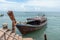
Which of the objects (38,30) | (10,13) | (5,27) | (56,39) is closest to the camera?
(5,27)

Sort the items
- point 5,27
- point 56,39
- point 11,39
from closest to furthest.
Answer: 1. point 11,39
2. point 5,27
3. point 56,39

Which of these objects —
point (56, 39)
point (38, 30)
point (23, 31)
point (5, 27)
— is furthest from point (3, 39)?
point (38, 30)

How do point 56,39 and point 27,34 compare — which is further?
point 27,34

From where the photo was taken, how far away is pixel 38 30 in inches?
1114

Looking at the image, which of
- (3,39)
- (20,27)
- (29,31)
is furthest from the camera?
(29,31)

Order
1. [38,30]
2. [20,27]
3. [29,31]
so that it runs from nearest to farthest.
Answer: [20,27] → [29,31] → [38,30]

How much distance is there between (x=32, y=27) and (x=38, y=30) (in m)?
3.54

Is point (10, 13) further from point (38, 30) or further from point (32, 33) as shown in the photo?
point (38, 30)

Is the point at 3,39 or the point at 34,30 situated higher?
the point at 3,39

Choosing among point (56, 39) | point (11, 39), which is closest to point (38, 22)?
point (56, 39)

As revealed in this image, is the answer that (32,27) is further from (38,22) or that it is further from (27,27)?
(38,22)

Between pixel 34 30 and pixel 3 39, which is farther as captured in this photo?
pixel 34 30

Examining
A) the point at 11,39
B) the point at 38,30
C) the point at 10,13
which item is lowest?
the point at 38,30

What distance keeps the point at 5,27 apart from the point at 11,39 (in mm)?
3696
